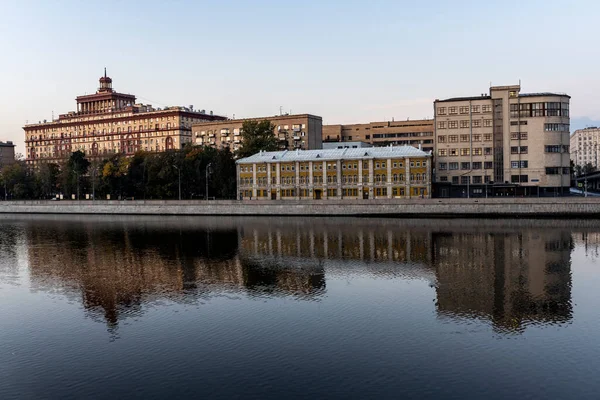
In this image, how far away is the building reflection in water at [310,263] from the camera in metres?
37.9

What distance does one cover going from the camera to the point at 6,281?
48.1 m

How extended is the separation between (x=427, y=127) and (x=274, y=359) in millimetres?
161737

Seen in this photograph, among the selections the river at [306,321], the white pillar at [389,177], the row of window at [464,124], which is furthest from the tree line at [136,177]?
the river at [306,321]

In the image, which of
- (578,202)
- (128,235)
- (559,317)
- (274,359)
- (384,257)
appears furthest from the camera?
(578,202)

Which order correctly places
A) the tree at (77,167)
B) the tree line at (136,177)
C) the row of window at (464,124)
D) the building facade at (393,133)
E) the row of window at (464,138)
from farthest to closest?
1. the building facade at (393,133)
2. the tree at (77,167)
3. the tree line at (136,177)
4. the row of window at (464,124)
5. the row of window at (464,138)

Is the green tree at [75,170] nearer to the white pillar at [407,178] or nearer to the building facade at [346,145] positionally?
the building facade at [346,145]

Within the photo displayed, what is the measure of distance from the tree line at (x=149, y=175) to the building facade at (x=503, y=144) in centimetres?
4668

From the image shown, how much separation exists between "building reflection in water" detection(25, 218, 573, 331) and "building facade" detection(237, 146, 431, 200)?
92.5ft

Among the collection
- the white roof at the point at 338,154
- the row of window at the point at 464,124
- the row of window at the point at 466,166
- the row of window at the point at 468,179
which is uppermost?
the row of window at the point at 464,124

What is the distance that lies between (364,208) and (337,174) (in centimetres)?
1975

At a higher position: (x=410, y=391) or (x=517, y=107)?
(x=517, y=107)

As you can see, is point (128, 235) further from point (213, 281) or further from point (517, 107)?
point (517, 107)

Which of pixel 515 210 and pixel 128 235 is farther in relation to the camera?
pixel 515 210

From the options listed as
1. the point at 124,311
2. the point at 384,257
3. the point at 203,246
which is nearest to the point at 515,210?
the point at 384,257
